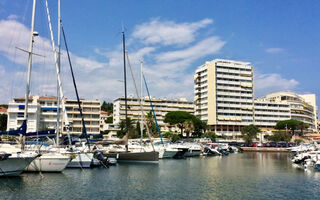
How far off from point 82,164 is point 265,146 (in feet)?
284

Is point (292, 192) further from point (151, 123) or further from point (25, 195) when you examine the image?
point (151, 123)

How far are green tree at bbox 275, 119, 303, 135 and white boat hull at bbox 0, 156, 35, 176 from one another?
130 meters

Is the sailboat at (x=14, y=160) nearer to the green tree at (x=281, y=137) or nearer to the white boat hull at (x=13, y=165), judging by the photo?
the white boat hull at (x=13, y=165)

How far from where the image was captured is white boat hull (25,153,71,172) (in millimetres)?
35656

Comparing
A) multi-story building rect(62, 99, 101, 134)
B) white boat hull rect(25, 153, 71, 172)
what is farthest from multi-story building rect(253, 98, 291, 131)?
white boat hull rect(25, 153, 71, 172)

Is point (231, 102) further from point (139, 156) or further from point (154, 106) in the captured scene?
point (139, 156)

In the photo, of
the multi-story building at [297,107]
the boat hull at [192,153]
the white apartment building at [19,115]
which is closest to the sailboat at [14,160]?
the boat hull at [192,153]

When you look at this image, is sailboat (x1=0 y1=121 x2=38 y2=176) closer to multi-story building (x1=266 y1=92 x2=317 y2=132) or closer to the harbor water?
the harbor water

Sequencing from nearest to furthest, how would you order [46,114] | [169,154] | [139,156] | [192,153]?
[139,156]
[169,154]
[192,153]
[46,114]

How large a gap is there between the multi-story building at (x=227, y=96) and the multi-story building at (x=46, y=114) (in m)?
52.2

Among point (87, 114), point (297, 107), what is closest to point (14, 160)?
point (87, 114)

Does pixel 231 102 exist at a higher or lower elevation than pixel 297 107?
higher

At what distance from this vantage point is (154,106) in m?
158

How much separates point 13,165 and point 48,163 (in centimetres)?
488
